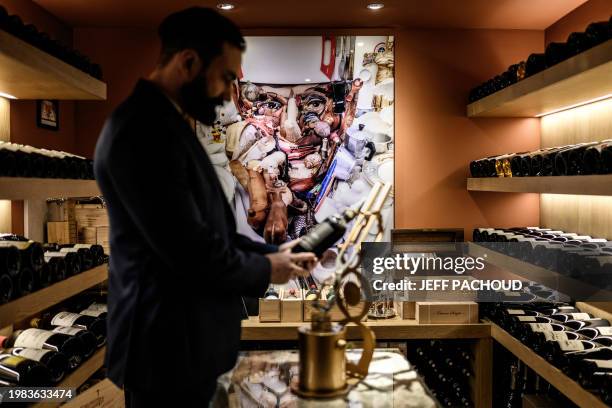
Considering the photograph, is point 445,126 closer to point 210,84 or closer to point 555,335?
point 555,335

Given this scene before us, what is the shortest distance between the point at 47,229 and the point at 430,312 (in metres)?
2.35

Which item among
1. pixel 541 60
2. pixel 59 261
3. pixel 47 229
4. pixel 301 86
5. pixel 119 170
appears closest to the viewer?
pixel 119 170

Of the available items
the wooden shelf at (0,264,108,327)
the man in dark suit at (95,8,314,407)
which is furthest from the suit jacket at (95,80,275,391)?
the wooden shelf at (0,264,108,327)

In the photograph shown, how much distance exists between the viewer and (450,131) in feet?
13.8

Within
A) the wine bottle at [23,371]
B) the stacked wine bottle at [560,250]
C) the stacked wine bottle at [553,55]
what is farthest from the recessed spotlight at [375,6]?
the wine bottle at [23,371]

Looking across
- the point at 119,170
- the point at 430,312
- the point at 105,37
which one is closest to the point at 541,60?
the point at 430,312

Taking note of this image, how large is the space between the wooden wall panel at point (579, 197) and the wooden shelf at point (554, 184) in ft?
1.60

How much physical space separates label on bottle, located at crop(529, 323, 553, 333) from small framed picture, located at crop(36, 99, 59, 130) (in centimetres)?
297

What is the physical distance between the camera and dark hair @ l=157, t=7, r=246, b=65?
1.31 meters

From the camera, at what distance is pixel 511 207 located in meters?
4.21

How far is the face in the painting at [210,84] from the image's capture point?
4.39 ft

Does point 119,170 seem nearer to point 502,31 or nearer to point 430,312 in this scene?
point 430,312

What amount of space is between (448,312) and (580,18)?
1911mm

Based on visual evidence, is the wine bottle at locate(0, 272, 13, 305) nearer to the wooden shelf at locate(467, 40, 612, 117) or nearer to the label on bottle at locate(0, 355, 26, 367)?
the label on bottle at locate(0, 355, 26, 367)
